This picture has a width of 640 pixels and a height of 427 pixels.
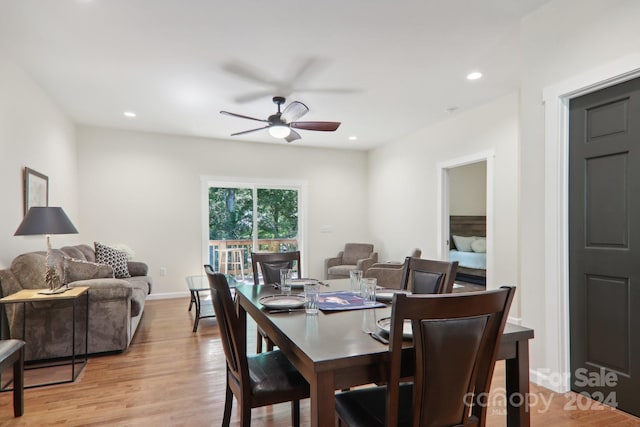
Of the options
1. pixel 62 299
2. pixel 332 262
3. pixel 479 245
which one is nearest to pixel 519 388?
pixel 62 299

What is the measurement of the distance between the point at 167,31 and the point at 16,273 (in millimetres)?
2303

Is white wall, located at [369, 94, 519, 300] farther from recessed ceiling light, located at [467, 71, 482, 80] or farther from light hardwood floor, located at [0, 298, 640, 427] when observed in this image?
light hardwood floor, located at [0, 298, 640, 427]

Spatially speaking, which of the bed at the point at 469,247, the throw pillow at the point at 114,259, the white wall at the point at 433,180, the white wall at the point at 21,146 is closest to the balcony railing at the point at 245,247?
the throw pillow at the point at 114,259

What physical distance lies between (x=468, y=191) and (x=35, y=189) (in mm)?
6964

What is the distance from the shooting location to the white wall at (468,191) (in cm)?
723

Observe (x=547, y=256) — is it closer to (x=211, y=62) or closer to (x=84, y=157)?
(x=211, y=62)

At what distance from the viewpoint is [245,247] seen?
6.48 meters

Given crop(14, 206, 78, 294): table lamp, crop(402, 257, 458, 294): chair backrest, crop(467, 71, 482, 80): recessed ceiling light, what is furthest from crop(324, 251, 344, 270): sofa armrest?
crop(14, 206, 78, 294): table lamp

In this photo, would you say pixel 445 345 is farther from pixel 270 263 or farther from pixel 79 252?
pixel 79 252

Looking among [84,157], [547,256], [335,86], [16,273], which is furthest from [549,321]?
[84,157]

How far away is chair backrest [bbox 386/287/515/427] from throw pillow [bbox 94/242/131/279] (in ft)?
14.8

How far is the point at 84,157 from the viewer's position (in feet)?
17.8

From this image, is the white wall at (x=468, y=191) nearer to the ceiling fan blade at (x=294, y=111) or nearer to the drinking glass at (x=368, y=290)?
the ceiling fan blade at (x=294, y=111)

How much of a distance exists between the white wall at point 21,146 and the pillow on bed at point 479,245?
648cm
